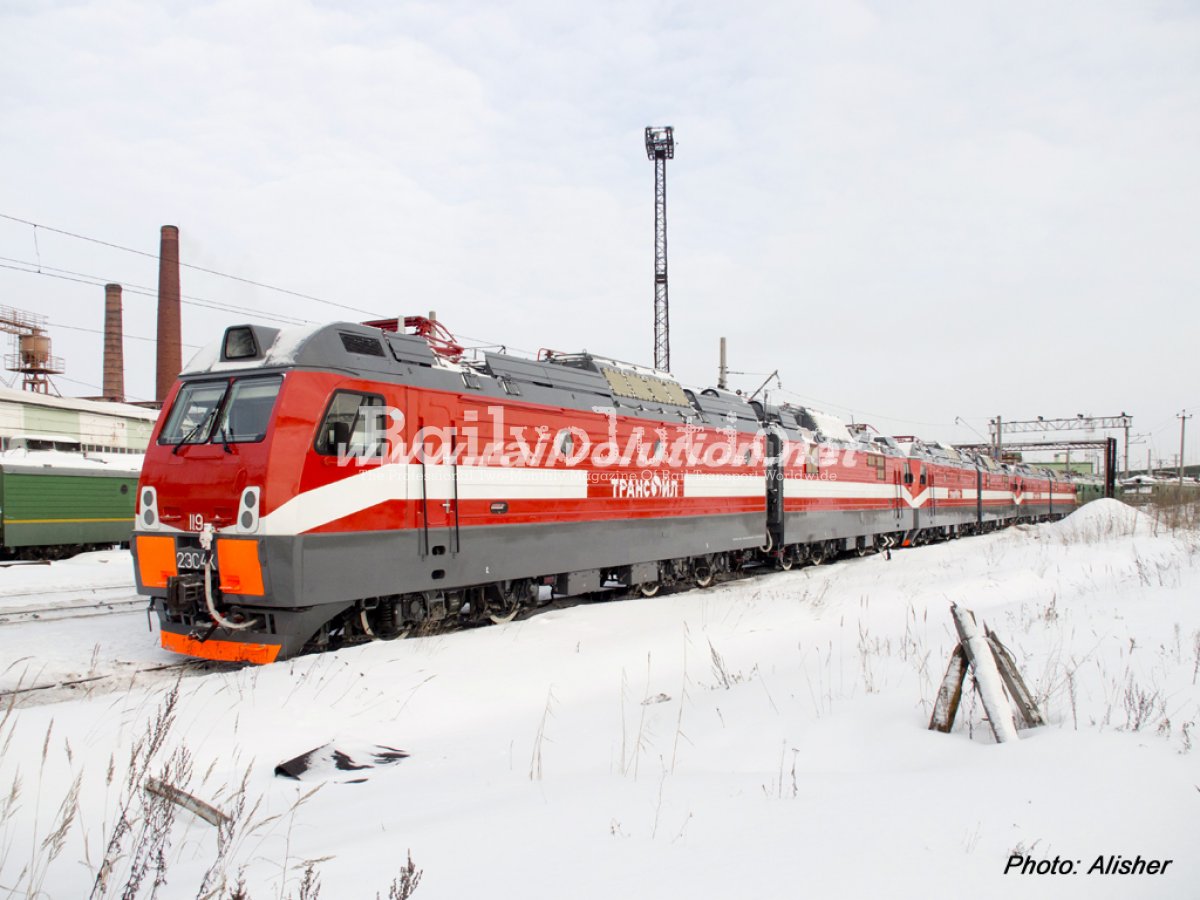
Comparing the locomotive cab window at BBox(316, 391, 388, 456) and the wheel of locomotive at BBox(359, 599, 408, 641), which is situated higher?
the locomotive cab window at BBox(316, 391, 388, 456)

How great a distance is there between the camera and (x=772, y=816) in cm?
391

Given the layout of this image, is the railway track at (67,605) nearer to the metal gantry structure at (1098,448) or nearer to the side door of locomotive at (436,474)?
the side door of locomotive at (436,474)

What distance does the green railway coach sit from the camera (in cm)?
2077

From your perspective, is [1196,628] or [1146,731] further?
[1196,628]

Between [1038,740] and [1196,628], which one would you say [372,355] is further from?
[1196,628]

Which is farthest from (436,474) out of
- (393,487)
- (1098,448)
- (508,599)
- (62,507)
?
(1098,448)

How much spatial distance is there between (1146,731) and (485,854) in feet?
13.4

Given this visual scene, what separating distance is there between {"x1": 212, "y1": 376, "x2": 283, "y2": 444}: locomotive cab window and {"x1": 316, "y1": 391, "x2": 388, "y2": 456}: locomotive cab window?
21.8 inches

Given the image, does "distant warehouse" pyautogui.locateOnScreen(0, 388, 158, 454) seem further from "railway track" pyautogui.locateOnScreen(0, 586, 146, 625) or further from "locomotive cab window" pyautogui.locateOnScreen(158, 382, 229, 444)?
"locomotive cab window" pyautogui.locateOnScreen(158, 382, 229, 444)

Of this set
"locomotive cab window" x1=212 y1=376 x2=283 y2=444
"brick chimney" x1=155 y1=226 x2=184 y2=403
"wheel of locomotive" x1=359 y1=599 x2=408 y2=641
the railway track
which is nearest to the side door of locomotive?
"wheel of locomotive" x1=359 y1=599 x2=408 y2=641

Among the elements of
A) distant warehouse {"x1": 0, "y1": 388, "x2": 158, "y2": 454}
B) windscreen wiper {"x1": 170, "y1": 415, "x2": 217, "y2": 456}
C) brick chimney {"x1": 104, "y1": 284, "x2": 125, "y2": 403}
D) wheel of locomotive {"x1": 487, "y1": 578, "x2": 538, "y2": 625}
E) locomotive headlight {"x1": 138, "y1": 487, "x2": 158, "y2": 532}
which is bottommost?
wheel of locomotive {"x1": 487, "y1": 578, "x2": 538, "y2": 625}

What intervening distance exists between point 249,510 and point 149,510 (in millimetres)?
1588

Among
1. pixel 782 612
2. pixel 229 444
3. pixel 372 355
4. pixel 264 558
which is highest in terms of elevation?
pixel 372 355

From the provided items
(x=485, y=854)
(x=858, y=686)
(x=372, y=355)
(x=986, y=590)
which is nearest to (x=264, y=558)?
(x=372, y=355)
